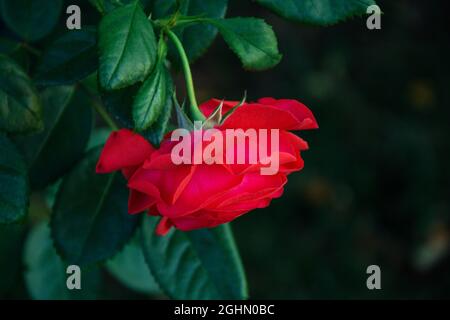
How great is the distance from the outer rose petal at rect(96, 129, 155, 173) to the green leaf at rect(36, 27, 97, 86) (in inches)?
3.2

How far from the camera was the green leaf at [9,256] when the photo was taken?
942 millimetres

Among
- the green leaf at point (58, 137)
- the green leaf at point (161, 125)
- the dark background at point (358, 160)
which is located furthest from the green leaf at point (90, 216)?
the dark background at point (358, 160)

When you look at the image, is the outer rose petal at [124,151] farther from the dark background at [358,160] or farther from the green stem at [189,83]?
the dark background at [358,160]

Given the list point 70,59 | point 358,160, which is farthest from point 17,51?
point 358,160

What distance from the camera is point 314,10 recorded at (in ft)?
2.02

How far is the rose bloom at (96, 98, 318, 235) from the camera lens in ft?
1.81

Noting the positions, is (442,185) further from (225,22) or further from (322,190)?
(225,22)

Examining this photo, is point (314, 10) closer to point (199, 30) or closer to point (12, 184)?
point (199, 30)

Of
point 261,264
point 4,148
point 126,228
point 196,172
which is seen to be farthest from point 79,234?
point 261,264

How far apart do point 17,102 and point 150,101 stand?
0.15 m

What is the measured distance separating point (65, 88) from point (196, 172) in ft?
1.20

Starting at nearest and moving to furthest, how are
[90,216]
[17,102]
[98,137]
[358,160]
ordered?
[17,102], [90,216], [98,137], [358,160]

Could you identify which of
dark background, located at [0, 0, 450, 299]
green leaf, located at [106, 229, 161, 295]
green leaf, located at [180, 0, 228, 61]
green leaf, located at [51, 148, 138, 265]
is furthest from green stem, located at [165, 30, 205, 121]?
dark background, located at [0, 0, 450, 299]

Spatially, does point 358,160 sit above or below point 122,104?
above
